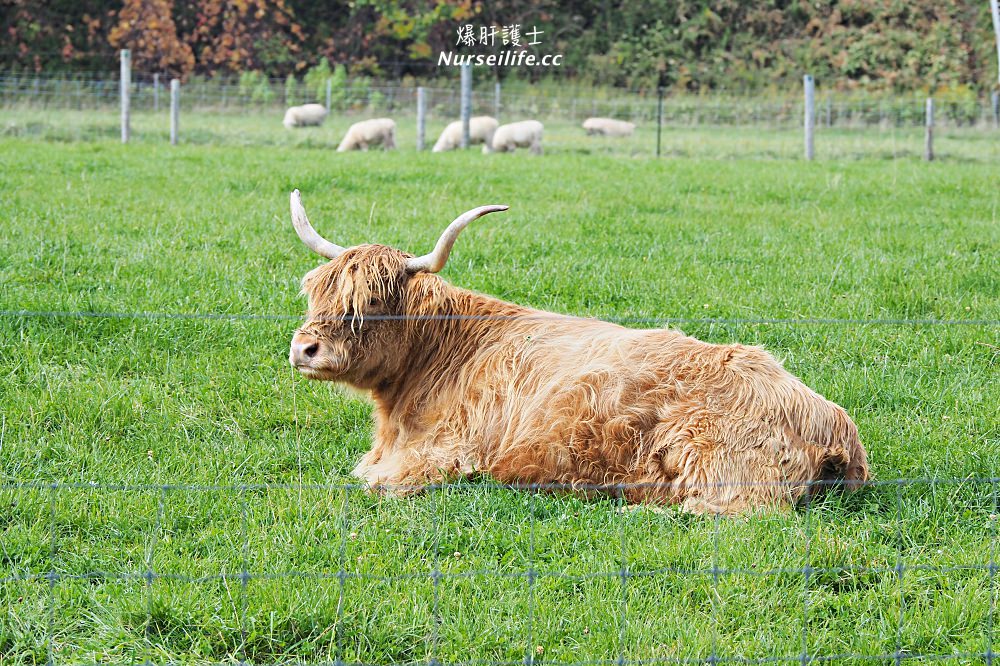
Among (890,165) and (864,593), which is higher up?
(890,165)

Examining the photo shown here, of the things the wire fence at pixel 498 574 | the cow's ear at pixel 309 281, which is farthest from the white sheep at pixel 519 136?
the wire fence at pixel 498 574

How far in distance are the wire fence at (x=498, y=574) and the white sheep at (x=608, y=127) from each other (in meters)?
20.1

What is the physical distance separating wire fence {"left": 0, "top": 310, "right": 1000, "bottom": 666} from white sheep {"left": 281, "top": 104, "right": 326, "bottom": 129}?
2145cm

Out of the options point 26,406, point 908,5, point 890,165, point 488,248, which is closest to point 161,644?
point 26,406

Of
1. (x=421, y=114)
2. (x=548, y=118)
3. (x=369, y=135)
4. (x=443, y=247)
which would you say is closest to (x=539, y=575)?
(x=443, y=247)

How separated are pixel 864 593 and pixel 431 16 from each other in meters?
32.9

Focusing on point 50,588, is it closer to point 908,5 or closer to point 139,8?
point 139,8

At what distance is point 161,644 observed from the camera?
3477 millimetres

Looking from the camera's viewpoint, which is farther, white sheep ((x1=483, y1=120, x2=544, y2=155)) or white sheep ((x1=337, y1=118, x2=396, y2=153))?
white sheep ((x1=337, y1=118, x2=396, y2=153))

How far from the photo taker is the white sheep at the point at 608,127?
2417cm

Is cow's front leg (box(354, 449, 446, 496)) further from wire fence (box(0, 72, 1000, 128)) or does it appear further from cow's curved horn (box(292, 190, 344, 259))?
wire fence (box(0, 72, 1000, 128))

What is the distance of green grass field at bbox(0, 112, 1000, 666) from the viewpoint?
357 centimetres

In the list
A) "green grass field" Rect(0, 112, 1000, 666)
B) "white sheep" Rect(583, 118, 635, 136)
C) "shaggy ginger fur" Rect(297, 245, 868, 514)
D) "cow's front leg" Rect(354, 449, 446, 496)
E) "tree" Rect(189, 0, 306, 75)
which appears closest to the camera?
"green grass field" Rect(0, 112, 1000, 666)

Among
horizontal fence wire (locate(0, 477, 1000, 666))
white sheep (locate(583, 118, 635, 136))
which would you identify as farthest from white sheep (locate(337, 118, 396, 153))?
horizontal fence wire (locate(0, 477, 1000, 666))
